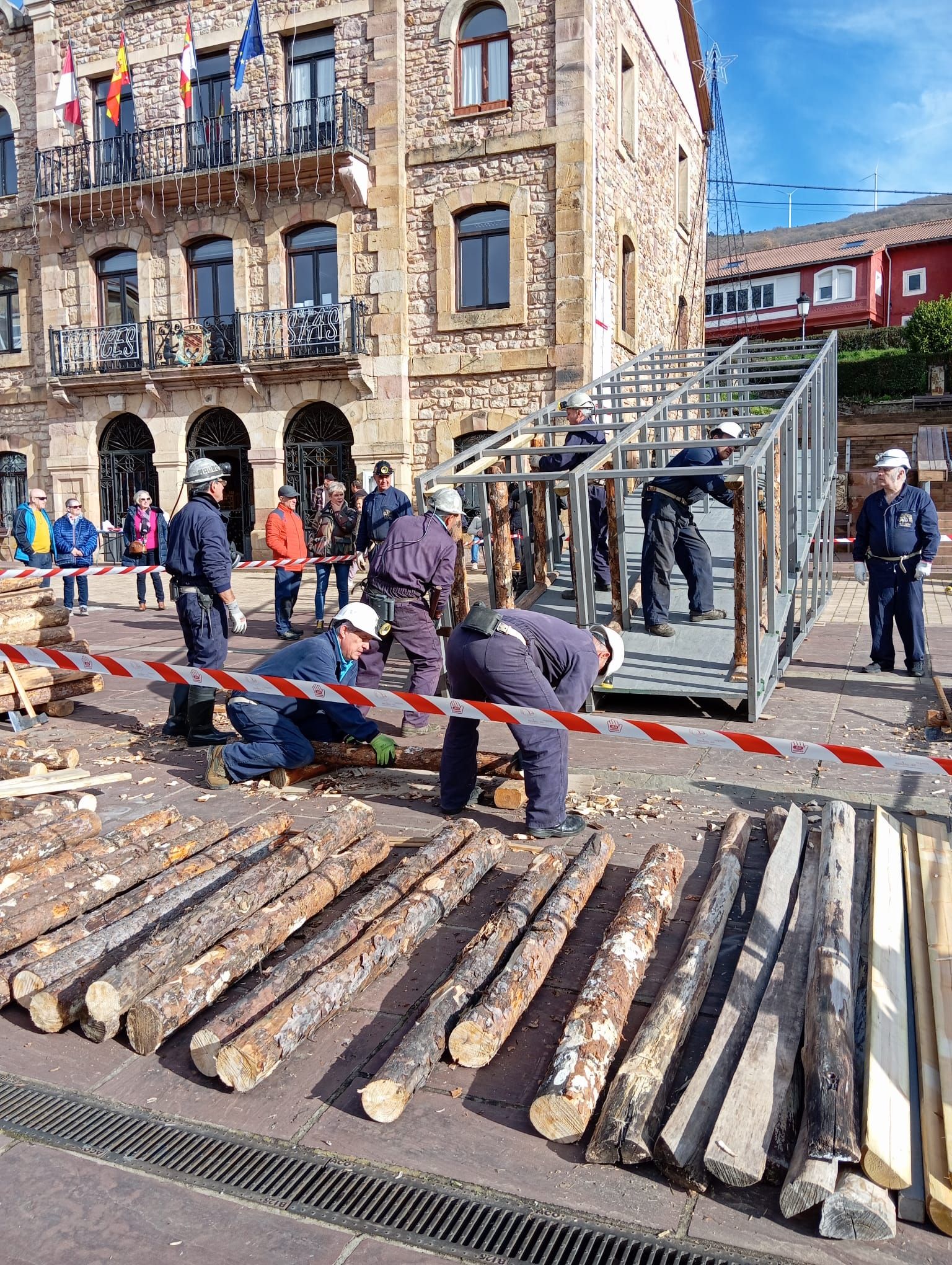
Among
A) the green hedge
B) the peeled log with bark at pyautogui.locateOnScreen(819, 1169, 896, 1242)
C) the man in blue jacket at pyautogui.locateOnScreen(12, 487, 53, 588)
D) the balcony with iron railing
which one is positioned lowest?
the peeled log with bark at pyautogui.locateOnScreen(819, 1169, 896, 1242)

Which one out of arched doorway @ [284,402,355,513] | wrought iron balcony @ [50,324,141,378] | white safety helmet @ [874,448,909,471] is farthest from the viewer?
wrought iron balcony @ [50,324,141,378]

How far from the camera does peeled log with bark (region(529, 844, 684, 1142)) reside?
2830 mm

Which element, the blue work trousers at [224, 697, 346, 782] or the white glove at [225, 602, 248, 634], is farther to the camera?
the white glove at [225, 602, 248, 634]

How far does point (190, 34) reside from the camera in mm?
18625

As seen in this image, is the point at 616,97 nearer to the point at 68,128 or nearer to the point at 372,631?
the point at 68,128

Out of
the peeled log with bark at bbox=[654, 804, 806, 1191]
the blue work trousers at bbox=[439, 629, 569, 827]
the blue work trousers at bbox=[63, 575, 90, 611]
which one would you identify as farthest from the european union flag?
the peeled log with bark at bbox=[654, 804, 806, 1191]

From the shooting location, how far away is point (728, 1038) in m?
3.08

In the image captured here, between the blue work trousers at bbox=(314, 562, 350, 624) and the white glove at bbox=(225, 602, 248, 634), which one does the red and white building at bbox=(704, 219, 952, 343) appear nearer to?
the blue work trousers at bbox=(314, 562, 350, 624)

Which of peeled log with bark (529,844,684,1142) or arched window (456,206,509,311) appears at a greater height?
arched window (456,206,509,311)

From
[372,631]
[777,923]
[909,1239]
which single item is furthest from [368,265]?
[909,1239]

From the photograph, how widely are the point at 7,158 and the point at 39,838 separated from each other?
2185cm

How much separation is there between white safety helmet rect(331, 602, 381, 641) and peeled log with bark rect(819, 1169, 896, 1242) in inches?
161

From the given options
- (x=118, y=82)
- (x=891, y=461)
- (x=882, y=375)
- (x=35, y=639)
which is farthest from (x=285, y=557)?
(x=882, y=375)

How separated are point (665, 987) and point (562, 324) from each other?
49.8 ft
